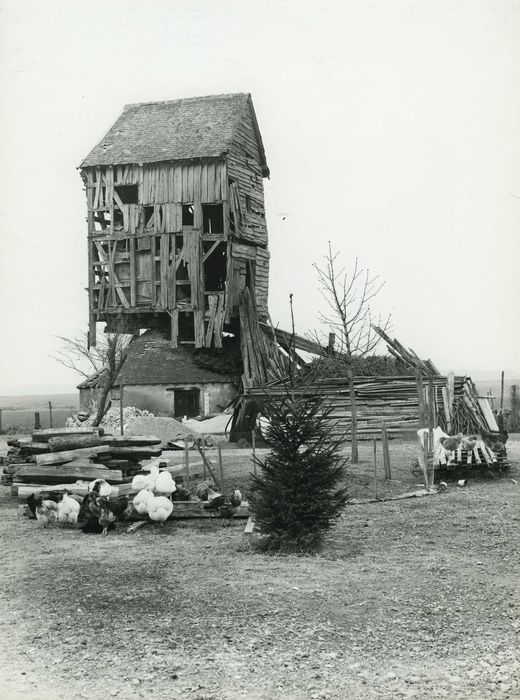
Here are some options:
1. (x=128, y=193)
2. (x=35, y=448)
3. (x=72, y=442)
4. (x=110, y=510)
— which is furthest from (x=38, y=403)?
(x=110, y=510)

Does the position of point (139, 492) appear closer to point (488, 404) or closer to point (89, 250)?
point (488, 404)

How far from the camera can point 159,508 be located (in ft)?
37.7

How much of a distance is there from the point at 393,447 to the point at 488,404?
308 cm

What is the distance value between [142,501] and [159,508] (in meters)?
0.38

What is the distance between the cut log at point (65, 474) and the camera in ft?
44.4

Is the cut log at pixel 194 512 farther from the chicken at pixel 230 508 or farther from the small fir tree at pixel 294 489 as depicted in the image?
the small fir tree at pixel 294 489

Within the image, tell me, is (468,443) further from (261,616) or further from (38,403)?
(38,403)

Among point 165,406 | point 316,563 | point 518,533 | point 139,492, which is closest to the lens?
point 316,563

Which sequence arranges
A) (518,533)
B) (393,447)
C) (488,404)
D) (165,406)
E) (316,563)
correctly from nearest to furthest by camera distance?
(316,563) < (518,533) < (488,404) < (393,447) < (165,406)

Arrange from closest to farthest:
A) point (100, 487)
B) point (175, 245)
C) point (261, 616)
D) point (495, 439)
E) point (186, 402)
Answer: point (261, 616) → point (100, 487) → point (495, 439) → point (186, 402) → point (175, 245)

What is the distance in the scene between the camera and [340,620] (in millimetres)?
6836

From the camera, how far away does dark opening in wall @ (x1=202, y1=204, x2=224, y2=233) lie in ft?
122

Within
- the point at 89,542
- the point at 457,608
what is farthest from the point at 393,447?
the point at 457,608

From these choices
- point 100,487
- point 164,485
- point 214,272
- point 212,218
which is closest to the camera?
point 164,485
